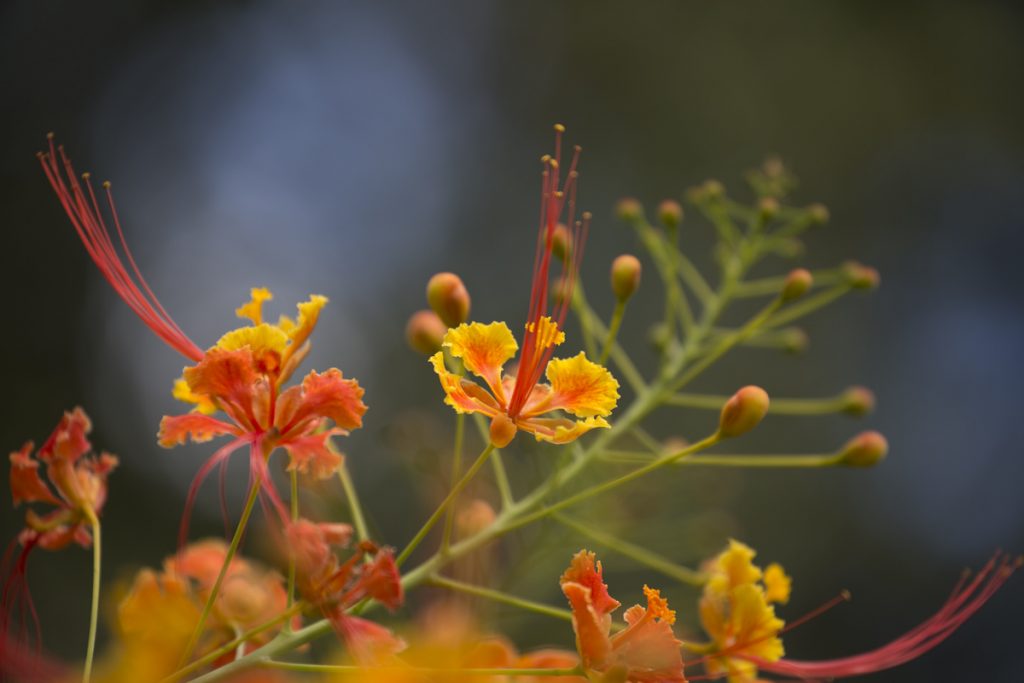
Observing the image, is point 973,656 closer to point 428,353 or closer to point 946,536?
point 946,536

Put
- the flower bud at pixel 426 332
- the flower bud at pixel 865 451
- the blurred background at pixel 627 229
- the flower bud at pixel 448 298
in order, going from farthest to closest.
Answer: the blurred background at pixel 627 229, the flower bud at pixel 865 451, the flower bud at pixel 426 332, the flower bud at pixel 448 298

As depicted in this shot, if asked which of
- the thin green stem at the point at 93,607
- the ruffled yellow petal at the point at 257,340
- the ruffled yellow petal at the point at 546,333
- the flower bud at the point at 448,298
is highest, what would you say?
the flower bud at the point at 448,298

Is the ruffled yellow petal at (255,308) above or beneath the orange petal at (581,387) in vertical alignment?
above

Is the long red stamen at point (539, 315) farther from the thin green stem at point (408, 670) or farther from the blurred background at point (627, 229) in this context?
the blurred background at point (627, 229)

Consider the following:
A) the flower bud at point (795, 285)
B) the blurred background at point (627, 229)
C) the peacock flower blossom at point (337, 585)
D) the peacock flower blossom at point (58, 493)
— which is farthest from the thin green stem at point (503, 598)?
the blurred background at point (627, 229)

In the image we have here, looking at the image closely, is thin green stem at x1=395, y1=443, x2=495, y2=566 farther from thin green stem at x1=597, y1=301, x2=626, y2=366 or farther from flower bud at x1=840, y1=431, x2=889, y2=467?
flower bud at x1=840, y1=431, x2=889, y2=467

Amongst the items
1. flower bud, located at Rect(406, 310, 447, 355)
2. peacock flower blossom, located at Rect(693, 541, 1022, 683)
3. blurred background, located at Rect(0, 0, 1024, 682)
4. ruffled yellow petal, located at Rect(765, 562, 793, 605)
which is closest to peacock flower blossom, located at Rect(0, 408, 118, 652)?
flower bud, located at Rect(406, 310, 447, 355)

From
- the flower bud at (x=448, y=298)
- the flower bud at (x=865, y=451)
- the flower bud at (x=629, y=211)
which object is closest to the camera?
the flower bud at (x=448, y=298)

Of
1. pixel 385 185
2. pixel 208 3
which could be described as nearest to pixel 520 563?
pixel 385 185
